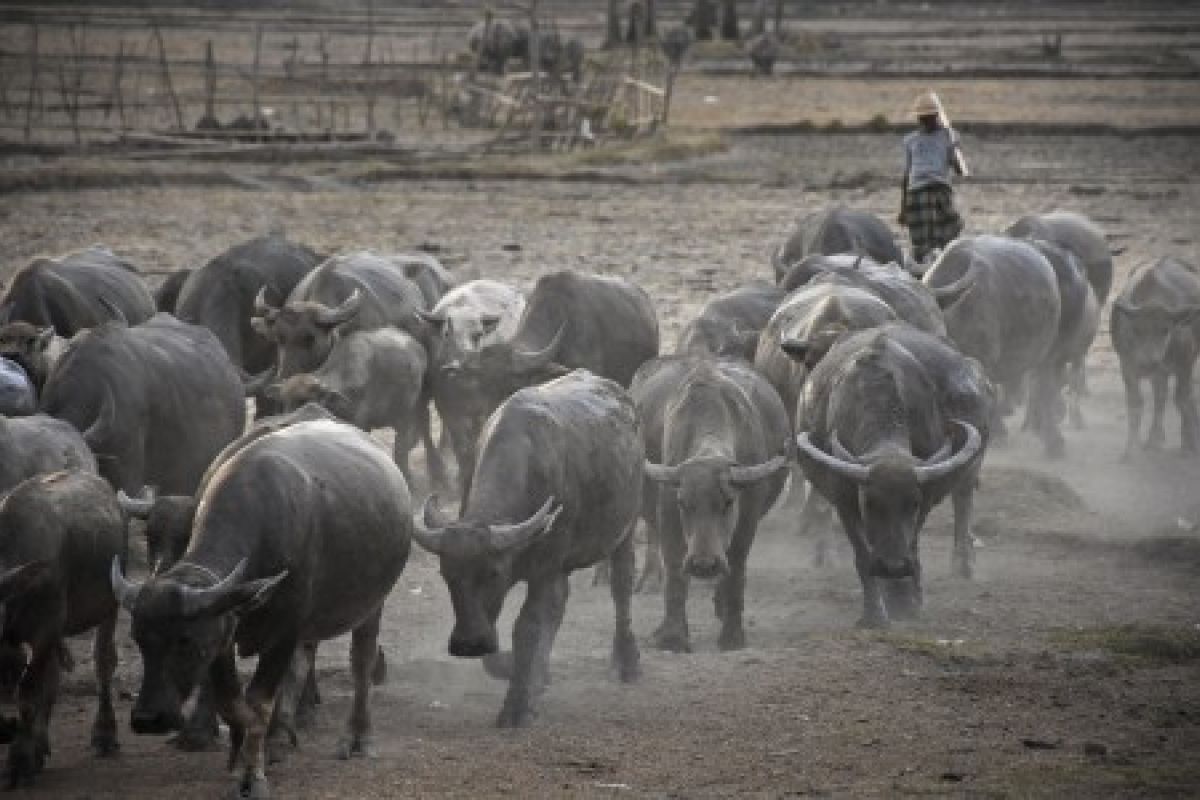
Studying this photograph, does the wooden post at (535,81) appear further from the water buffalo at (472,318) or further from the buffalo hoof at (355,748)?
the buffalo hoof at (355,748)

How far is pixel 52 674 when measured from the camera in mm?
10766

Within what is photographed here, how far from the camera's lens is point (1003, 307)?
19.4m

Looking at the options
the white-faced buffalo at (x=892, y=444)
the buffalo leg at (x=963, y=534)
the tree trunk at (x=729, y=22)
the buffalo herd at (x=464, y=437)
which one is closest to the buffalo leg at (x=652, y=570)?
the buffalo herd at (x=464, y=437)

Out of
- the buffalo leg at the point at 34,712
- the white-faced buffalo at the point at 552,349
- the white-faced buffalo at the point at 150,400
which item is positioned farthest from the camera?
the white-faced buffalo at the point at 552,349

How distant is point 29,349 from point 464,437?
3.28 meters

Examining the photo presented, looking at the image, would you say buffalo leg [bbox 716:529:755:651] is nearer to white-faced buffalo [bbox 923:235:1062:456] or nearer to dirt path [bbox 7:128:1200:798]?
dirt path [bbox 7:128:1200:798]

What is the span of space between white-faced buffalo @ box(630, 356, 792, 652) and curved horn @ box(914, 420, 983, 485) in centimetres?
84

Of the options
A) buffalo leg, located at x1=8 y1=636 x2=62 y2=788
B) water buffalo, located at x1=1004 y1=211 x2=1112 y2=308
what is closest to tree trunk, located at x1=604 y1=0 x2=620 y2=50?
water buffalo, located at x1=1004 y1=211 x2=1112 y2=308

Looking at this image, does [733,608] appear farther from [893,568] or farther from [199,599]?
[199,599]

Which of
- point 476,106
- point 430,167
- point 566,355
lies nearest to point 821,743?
point 566,355

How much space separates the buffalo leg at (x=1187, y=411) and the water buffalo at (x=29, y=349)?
31.4ft

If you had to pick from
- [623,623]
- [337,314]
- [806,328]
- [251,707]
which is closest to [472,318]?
[337,314]

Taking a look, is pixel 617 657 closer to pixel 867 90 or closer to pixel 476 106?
pixel 476 106

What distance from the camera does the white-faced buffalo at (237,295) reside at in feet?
59.3
